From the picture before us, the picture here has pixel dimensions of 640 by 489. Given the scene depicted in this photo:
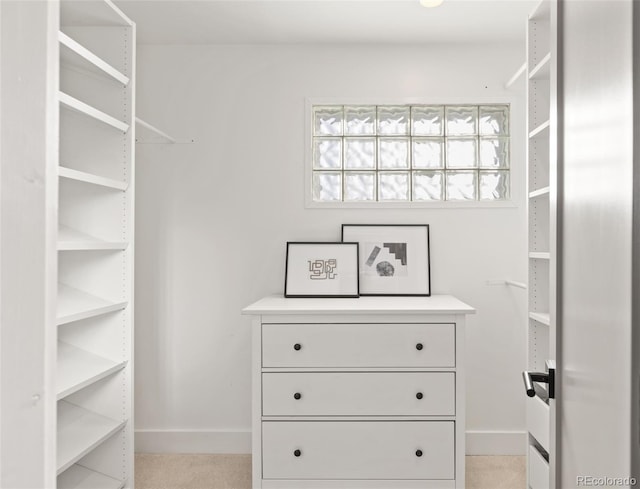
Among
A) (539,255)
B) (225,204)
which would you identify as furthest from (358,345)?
(225,204)

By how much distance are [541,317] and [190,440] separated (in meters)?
2.02

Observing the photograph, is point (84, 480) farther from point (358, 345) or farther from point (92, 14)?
point (92, 14)

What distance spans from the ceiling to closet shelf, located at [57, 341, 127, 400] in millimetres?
1669

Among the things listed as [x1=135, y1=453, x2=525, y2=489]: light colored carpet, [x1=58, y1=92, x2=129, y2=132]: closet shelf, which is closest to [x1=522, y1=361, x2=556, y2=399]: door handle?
[x1=58, y1=92, x2=129, y2=132]: closet shelf

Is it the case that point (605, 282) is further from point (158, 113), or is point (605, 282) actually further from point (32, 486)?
point (158, 113)

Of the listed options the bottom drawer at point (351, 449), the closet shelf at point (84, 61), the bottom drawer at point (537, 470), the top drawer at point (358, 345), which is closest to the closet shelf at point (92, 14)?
the closet shelf at point (84, 61)

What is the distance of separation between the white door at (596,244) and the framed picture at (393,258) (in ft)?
6.16

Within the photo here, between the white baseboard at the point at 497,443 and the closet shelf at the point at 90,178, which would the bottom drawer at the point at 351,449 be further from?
the closet shelf at the point at 90,178

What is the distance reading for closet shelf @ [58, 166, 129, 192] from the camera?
1786mm

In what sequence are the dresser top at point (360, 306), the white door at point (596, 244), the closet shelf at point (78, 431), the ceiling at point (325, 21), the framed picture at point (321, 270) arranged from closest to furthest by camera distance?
the white door at point (596, 244) → the closet shelf at point (78, 431) → the dresser top at point (360, 306) → the ceiling at point (325, 21) → the framed picture at point (321, 270)

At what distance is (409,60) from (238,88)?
39.3 inches

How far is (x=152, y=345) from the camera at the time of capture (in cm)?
293

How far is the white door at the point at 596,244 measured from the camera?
0.68 m

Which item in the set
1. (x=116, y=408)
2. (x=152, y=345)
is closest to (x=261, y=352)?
(x=116, y=408)
